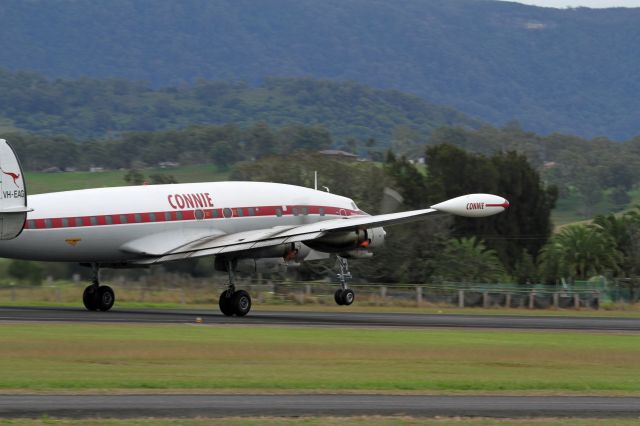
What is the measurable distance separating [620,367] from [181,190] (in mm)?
20690

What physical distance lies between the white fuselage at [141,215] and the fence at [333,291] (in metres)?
9.90

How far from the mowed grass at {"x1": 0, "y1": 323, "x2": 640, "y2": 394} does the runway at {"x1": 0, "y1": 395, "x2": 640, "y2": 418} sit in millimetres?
1452

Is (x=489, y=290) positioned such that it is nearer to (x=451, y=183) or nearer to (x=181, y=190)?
(x=181, y=190)

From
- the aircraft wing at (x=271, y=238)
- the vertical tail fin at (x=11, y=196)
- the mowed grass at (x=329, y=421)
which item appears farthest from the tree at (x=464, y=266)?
the mowed grass at (x=329, y=421)

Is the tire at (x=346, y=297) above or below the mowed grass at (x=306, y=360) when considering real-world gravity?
above

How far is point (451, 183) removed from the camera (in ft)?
505

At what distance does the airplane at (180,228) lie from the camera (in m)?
43.7

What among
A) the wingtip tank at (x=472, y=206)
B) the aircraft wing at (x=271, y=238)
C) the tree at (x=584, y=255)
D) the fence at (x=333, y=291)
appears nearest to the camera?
the wingtip tank at (x=472, y=206)

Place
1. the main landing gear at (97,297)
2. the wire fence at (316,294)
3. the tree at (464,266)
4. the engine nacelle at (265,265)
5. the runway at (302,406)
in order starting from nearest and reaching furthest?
the runway at (302,406) → the engine nacelle at (265,265) → the main landing gear at (97,297) → the wire fence at (316,294) → the tree at (464,266)

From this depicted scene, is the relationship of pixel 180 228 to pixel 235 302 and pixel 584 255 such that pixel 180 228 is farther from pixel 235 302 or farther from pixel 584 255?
pixel 584 255

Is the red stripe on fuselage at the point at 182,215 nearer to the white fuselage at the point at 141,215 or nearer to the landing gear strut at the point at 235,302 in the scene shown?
the white fuselage at the point at 141,215

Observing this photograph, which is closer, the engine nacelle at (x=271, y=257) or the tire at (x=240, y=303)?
the engine nacelle at (x=271, y=257)

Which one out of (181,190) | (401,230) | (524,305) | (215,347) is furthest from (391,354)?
(401,230)

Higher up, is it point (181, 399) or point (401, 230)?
point (401, 230)
